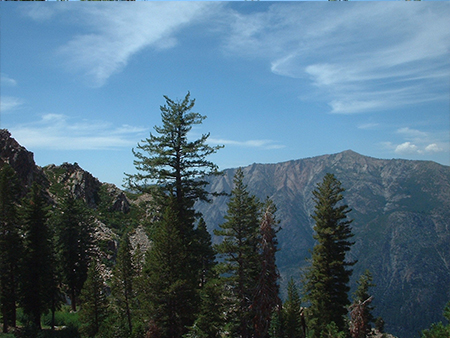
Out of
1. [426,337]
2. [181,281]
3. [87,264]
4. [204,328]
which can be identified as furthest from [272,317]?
[87,264]

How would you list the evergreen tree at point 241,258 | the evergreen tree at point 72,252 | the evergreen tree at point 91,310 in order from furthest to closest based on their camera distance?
the evergreen tree at point 72,252 < the evergreen tree at point 91,310 < the evergreen tree at point 241,258

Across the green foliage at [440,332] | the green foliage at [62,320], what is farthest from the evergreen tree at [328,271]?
the green foliage at [62,320]

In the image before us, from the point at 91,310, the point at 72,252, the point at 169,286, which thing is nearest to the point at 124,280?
the point at 91,310

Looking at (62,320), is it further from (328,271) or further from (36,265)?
(328,271)

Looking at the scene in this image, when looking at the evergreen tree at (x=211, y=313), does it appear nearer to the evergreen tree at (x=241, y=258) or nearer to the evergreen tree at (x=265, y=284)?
the evergreen tree at (x=241, y=258)

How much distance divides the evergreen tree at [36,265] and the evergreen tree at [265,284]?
22339 mm

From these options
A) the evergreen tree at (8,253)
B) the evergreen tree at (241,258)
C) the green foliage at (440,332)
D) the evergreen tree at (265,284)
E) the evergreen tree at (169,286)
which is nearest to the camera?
the green foliage at (440,332)

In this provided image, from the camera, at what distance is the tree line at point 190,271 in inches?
810

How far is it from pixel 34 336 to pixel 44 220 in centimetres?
1081

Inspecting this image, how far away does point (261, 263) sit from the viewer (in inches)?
847

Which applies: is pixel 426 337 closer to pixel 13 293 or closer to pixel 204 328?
pixel 204 328

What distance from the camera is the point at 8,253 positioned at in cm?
2986

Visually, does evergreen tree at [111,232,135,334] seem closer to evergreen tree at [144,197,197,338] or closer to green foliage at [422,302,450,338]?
evergreen tree at [144,197,197,338]

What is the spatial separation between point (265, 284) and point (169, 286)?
642 centimetres
